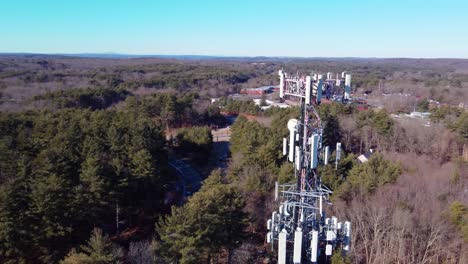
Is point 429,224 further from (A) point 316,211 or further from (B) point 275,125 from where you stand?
(B) point 275,125

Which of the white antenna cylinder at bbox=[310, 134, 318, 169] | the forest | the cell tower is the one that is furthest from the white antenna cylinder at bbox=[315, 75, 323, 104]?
the forest

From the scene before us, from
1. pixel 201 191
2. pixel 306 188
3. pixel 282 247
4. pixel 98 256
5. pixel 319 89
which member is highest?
pixel 319 89

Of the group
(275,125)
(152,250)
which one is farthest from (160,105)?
(152,250)

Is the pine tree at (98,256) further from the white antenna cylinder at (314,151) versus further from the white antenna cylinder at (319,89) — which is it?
the white antenna cylinder at (319,89)

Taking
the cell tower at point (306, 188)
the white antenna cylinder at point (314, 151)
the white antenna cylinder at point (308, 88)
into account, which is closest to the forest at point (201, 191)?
the cell tower at point (306, 188)

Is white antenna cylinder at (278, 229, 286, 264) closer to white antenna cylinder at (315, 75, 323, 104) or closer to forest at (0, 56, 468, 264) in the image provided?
white antenna cylinder at (315, 75, 323, 104)

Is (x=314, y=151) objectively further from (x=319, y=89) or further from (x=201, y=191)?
(x=201, y=191)

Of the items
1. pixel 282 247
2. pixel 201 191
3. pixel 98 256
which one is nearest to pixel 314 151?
pixel 282 247

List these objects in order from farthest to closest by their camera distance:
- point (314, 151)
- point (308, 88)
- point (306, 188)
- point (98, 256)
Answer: point (98, 256), point (306, 188), point (314, 151), point (308, 88)
